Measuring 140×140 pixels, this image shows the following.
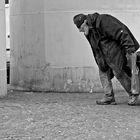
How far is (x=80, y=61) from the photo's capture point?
11477 millimetres

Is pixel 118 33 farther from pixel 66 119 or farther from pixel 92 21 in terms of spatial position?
pixel 66 119

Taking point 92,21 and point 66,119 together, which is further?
point 92,21

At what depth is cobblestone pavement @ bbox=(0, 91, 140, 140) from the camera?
6333 millimetres

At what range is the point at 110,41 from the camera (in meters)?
8.59

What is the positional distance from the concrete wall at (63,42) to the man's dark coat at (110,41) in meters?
2.64

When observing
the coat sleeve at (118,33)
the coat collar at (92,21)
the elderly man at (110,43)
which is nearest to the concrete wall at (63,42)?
the elderly man at (110,43)

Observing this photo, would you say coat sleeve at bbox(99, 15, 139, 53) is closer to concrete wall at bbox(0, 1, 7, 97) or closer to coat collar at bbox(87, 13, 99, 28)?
coat collar at bbox(87, 13, 99, 28)

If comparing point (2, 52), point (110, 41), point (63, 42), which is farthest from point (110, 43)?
point (63, 42)

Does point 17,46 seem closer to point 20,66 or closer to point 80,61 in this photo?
point 20,66

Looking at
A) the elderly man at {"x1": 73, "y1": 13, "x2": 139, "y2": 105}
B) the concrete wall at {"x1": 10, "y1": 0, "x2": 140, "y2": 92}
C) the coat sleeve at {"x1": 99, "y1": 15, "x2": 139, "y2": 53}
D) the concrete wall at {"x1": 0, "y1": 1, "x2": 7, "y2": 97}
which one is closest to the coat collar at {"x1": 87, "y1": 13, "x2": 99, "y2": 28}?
the elderly man at {"x1": 73, "y1": 13, "x2": 139, "y2": 105}

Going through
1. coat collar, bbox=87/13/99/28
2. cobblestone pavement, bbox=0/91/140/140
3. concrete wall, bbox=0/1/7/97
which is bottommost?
cobblestone pavement, bbox=0/91/140/140

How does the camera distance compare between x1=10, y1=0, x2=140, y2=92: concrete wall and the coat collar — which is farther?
x1=10, y1=0, x2=140, y2=92: concrete wall

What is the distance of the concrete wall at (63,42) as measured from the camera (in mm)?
11422

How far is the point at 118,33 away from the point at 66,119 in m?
1.94
